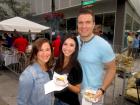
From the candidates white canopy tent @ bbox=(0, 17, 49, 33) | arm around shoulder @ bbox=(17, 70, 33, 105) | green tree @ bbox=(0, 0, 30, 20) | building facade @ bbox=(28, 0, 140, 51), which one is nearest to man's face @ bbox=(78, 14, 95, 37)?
arm around shoulder @ bbox=(17, 70, 33, 105)

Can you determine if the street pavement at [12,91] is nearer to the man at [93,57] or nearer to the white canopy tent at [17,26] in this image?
the white canopy tent at [17,26]

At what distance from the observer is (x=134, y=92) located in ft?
21.2

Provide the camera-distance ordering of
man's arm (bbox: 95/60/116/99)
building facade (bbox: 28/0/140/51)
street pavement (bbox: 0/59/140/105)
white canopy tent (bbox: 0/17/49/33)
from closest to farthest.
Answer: man's arm (bbox: 95/60/116/99) → street pavement (bbox: 0/59/140/105) → white canopy tent (bbox: 0/17/49/33) → building facade (bbox: 28/0/140/51)

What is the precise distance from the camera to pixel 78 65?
2824mm

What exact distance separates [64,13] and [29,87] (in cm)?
2288

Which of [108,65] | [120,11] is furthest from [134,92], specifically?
[120,11]

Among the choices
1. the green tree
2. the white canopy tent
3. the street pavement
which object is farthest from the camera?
the green tree

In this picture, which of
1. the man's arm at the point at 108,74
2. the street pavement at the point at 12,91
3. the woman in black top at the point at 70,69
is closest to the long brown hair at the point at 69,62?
the woman in black top at the point at 70,69

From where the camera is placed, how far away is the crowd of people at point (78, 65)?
275 cm

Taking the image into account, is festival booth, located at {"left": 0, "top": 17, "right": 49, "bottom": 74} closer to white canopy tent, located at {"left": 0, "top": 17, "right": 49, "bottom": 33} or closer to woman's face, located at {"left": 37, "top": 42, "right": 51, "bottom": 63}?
white canopy tent, located at {"left": 0, "top": 17, "right": 49, "bottom": 33}

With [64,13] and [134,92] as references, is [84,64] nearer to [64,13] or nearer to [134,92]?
[134,92]

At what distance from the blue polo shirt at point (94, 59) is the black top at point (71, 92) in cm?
8

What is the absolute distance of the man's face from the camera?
282cm

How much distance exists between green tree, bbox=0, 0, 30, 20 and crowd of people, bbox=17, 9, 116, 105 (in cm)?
3098
